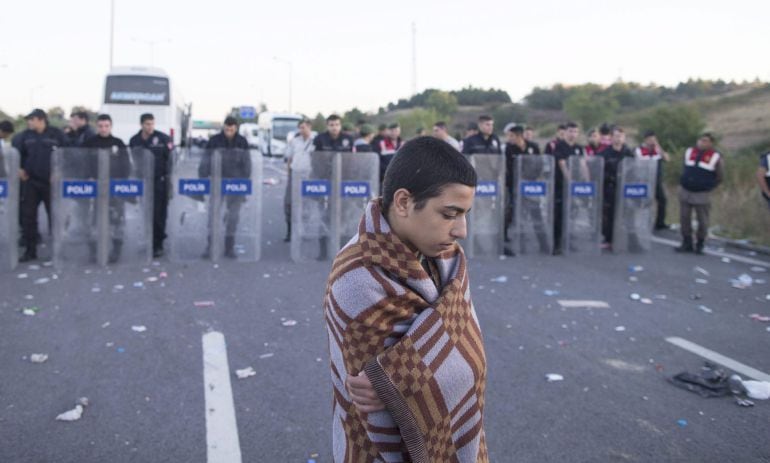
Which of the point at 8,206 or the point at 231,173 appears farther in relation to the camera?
the point at 231,173

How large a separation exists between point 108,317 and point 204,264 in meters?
3.06

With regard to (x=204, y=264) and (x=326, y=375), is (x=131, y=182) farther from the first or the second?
(x=326, y=375)

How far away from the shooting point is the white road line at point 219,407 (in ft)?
13.8

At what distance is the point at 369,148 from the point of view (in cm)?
1328

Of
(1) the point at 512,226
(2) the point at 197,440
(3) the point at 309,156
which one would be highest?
(3) the point at 309,156

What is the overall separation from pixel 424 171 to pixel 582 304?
648 centimetres

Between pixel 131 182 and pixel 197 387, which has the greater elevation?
pixel 131 182

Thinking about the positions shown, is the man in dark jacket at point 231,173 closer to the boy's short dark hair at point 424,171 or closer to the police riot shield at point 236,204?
the police riot shield at point 236,204

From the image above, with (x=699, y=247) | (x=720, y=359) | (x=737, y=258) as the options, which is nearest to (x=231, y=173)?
(x=720, y=359)

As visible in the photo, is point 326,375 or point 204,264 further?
point 204,264

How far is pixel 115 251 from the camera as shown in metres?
10.0

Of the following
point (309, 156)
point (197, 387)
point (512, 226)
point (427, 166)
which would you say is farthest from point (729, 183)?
point (427, 166)

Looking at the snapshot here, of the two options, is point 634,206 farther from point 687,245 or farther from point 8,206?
point 8,206

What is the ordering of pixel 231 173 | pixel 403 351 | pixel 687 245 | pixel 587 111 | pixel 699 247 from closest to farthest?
pixel 403 351, pixel 231 173, pixel 699 247, pixel 687 245, pixel 587 111
